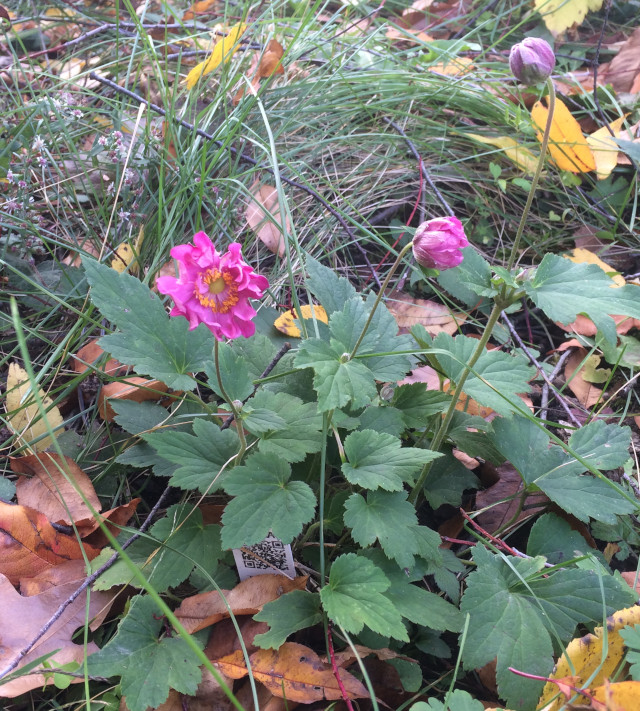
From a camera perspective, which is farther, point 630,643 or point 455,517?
point 455,517

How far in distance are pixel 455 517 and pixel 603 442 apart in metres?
0.39

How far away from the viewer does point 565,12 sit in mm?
2660

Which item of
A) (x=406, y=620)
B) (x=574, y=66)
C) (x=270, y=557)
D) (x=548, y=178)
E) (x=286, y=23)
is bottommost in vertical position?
(x=406, y=620)

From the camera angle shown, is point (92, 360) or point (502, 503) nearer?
point (502, 503)

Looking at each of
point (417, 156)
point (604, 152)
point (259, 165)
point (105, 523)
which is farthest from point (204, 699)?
point (604, 152)

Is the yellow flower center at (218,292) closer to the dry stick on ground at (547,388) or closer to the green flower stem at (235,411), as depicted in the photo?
the green flower stem at (235,411)

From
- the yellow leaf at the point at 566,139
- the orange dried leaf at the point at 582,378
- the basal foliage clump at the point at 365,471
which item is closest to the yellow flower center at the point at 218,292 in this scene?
the basal foliage clump at the point at 365,471

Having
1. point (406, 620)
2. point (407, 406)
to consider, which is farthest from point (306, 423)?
point (406, 620)

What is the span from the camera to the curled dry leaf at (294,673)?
1.07 metres

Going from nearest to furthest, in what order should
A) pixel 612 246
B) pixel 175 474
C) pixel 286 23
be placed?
pixel 175 474, pixel 612 246, pixel 286 23

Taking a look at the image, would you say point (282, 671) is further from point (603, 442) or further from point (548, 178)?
point (548, 178)

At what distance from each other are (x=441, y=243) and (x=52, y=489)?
105 centimetres

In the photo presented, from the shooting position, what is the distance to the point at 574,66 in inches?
111

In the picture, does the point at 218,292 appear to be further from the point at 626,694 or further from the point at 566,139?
the point at 566,139
